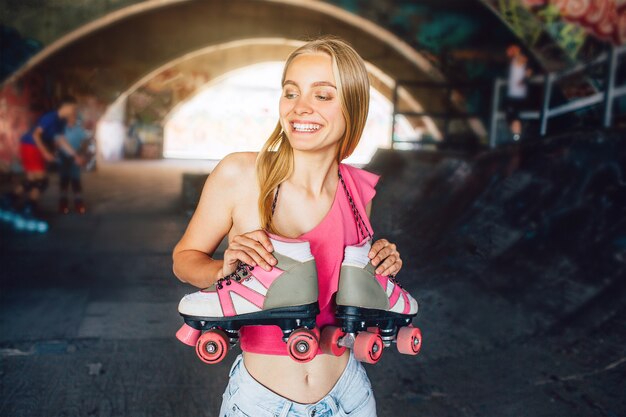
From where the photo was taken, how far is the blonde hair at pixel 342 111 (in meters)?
1.33

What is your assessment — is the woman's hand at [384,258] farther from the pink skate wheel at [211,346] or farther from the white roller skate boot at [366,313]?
the pink skate wheel at [211,346]

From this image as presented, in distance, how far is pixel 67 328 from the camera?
147 inches

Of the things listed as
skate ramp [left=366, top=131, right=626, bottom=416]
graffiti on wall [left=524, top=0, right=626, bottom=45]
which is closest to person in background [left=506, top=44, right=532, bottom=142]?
graffiti on wall [left=524, top=0, right=626, bottom=45]

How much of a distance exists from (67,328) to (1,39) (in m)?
9.65

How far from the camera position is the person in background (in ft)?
30.0

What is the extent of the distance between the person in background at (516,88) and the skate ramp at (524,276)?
2060mm

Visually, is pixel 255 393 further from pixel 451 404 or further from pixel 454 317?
pixel 454 317

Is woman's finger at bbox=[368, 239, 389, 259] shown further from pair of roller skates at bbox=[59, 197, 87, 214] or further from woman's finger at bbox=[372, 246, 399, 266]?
pair of roller skates at bbox=[59, 197, 87, 214]

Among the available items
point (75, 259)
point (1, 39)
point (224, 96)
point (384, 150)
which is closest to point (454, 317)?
point (75, 259)

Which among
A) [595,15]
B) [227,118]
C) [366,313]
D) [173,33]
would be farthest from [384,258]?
[227,118]

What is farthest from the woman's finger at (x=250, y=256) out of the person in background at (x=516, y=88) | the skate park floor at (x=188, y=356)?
the person in background at (x=516, y=88)

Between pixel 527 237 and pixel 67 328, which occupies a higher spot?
pixel 527 237

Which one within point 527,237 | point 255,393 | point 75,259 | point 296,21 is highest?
Answer: point 296,21

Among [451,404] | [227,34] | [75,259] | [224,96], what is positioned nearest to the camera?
[451,404]
